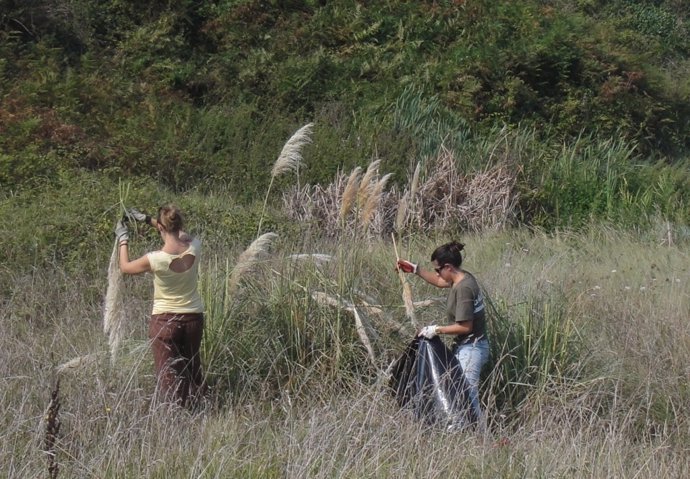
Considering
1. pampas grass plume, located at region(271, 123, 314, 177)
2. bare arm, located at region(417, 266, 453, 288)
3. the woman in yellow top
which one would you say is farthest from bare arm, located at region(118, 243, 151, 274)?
bare arm, located at region(417, 266, 453, 288)

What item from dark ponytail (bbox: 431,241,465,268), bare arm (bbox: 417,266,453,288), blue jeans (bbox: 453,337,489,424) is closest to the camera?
blue jeans (bbox: 453,337,489,424)

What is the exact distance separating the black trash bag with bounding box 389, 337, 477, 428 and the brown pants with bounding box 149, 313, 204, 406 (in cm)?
147

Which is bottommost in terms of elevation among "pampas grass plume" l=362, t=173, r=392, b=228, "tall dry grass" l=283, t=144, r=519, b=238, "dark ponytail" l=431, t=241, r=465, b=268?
"tall dry grass" l=283, t=144, r=519, b=238

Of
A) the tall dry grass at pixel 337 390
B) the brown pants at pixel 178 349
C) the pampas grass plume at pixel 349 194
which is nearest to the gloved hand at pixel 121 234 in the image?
the brown pants at pixel 178 349

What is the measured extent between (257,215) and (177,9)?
796cm

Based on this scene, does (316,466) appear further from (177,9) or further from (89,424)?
(177,9)

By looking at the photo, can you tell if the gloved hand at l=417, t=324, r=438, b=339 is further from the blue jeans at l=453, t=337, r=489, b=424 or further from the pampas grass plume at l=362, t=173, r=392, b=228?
the pampas grass plume at l=362, t=173, r=392, b=228

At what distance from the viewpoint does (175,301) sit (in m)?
7.39

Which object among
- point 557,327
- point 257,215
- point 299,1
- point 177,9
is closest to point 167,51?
point 177,9

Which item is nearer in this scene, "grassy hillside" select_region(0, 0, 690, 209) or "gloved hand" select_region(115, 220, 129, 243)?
"gloved hand" select_region(115, 220, 129, 243)

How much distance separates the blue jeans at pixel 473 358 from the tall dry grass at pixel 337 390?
0.43 ft

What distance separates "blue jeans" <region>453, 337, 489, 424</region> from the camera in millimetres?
7648

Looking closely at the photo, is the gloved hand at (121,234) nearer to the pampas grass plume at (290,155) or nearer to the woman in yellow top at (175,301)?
the woman in yellow top at (175,301)

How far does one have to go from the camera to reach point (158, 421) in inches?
249
